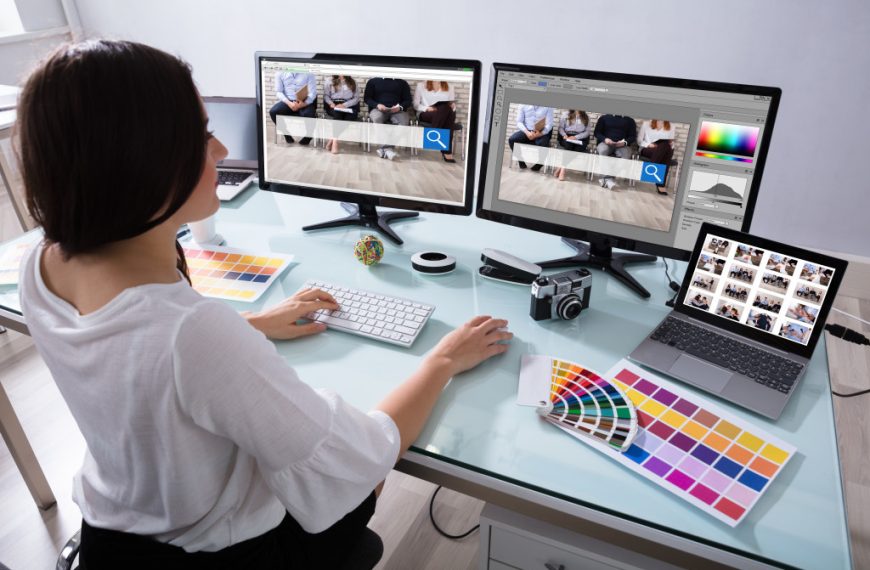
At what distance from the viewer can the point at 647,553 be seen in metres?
0.83

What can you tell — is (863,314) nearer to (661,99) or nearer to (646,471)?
→ (661,99)

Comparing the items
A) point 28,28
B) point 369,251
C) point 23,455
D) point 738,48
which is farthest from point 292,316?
point 28,28

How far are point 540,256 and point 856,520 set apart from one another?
47.5 inches

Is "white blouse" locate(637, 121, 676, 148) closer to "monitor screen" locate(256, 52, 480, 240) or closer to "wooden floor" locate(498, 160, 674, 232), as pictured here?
"wooden floor" locate(498, 160, 674, 232)

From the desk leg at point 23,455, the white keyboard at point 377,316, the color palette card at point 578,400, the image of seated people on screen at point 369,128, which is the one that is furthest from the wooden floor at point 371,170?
the desk leg at point 23,455

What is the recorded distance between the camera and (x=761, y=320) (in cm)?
114

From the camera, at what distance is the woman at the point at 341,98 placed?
4.95 ft

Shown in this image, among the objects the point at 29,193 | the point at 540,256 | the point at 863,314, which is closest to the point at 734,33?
the point at 863,314

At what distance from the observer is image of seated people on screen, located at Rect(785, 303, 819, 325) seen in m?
1.08

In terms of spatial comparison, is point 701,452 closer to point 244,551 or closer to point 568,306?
point 568,306

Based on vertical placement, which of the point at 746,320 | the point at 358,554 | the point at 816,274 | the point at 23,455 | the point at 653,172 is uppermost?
the point at 653,172

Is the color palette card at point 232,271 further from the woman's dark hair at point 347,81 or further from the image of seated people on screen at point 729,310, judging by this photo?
the image of seated people on screen at point 729,310

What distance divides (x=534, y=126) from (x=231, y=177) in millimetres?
1077

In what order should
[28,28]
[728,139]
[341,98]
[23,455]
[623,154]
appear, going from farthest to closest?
[28,28], [23,455], [341,98], [623,154], [728,139]
